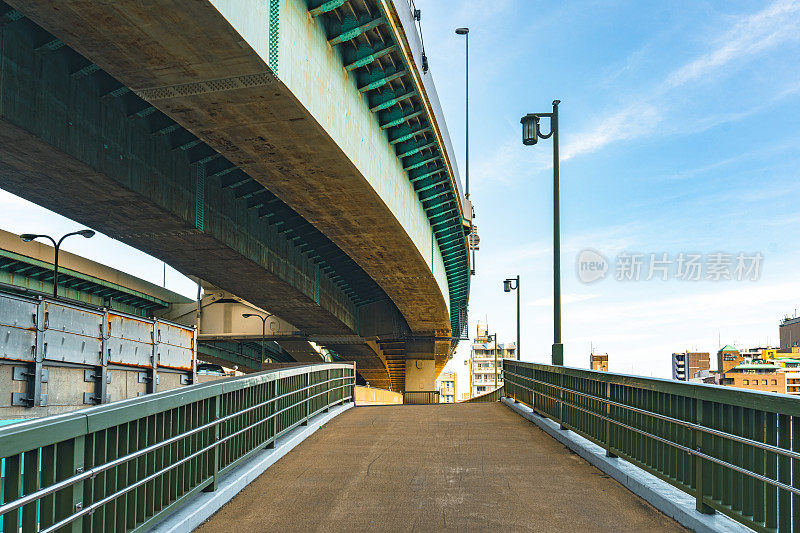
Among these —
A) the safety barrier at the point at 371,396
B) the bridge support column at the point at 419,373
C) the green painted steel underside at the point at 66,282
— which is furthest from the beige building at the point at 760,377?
the green painted steel underside at the point at 66,282

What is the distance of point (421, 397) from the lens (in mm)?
47562

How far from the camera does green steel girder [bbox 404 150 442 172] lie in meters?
20.7

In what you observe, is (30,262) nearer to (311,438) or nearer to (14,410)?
(14,410)

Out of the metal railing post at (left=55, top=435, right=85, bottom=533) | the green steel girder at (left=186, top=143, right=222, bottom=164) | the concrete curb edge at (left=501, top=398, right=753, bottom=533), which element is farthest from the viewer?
the green steel girder at (left=186, top=143, right=222, bottom=164)

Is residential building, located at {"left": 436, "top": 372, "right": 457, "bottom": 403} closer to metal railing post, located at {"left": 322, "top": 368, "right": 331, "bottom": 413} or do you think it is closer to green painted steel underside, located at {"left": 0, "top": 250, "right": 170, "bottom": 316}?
green painted steel underside, located at {"left": 0, "top": 250, "right": 170, "bottom": 316}

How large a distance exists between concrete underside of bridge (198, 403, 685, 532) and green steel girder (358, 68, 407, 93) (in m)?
7.33

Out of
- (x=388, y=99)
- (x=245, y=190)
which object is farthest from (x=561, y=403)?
(x=245, y=190)

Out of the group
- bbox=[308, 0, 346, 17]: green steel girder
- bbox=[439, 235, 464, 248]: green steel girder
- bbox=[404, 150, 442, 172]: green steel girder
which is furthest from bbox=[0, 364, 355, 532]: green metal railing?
bbox=[439, 235, 464, 248]: green steel girder

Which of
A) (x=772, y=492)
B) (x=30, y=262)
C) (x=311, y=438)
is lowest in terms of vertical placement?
(x=311, y=438)

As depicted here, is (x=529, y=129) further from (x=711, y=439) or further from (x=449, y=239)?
(x=449, y=239)

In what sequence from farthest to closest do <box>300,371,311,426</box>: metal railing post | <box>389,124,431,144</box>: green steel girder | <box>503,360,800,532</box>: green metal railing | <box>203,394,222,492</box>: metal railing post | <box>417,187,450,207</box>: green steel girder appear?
1. <box>417,187,450,207</box>: green steel girder
2. <box>389,124,431,144</box>: green steel girder
3. <box>300,371,311,426</box>: metal railing post
4. <box>203,394,222,492</box>: metal railing post
5. <box>503,360,800,532</box>: green metal railing

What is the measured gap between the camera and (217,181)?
65.9 ft

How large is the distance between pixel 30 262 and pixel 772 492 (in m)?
32.0

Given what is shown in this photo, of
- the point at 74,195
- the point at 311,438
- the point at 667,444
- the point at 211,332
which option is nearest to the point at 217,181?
the point at 74,195
